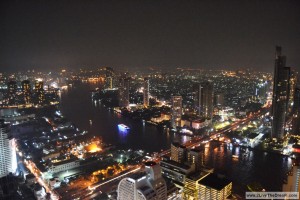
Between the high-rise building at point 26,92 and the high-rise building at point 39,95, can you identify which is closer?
the high-rise building at point 26,92

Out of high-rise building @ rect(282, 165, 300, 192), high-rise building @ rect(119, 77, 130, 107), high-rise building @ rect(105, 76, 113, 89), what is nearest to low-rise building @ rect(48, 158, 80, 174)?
high-rise building @ rect(282, 165, 300, 192)

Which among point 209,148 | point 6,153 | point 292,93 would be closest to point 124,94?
point 209,148

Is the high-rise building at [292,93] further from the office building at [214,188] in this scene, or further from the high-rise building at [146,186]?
the high-rise building at [146,186]

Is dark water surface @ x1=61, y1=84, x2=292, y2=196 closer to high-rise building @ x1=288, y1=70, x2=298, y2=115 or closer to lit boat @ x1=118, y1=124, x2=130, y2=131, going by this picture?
lit boat @ x1=118, y1=124, x2=130, y2=131

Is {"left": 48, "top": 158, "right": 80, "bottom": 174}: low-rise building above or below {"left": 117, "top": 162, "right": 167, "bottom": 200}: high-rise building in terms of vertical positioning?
below

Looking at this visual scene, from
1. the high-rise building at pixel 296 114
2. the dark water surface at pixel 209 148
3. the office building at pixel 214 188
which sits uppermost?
the high-rise building at pixel 296 114

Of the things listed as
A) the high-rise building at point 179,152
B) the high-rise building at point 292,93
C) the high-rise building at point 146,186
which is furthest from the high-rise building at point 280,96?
the high-rise building at point 146,186
